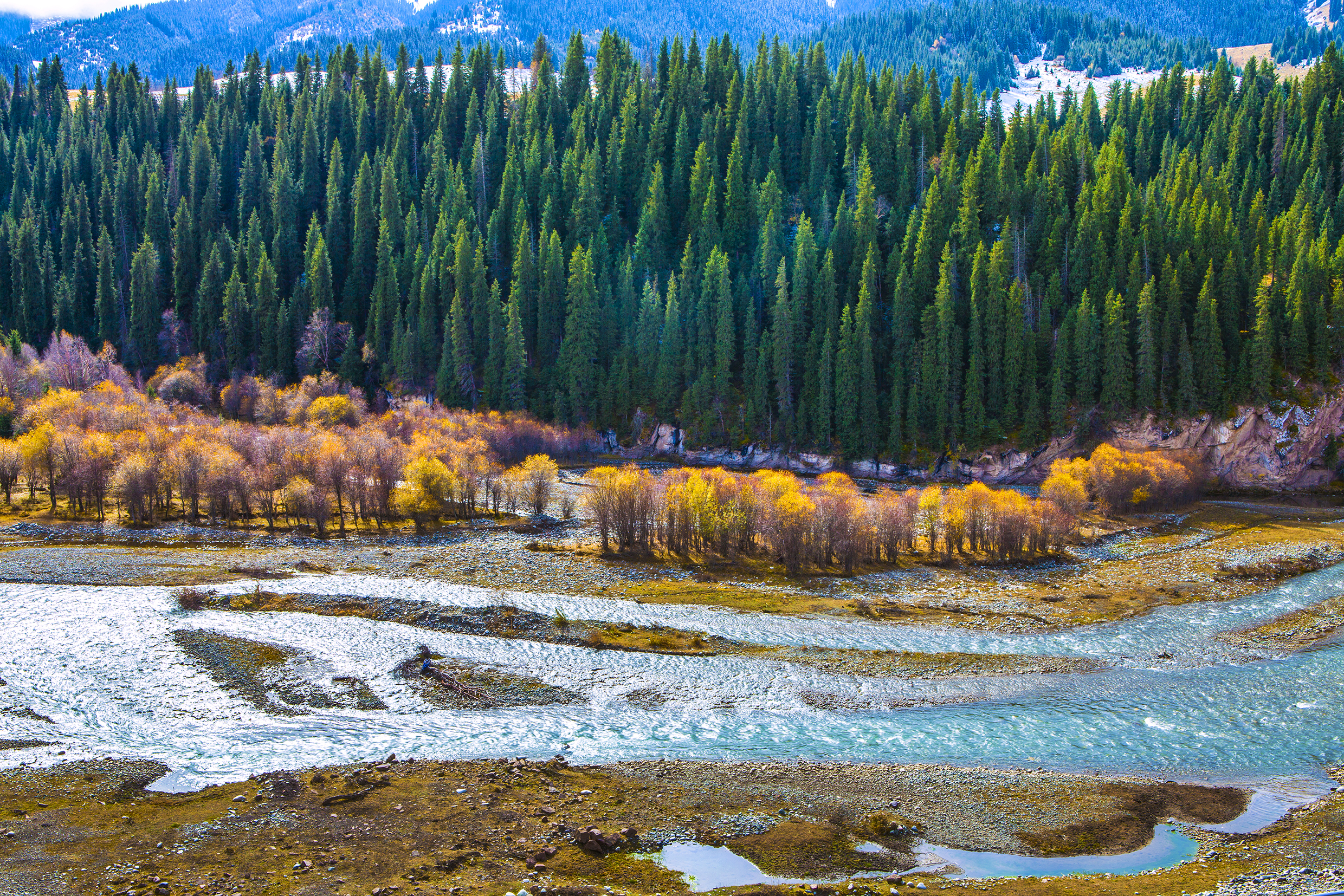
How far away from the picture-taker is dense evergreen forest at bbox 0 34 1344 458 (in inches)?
4161

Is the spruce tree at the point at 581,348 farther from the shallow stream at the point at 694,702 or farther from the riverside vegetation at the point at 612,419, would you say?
the shallow stream at the point at 694,702

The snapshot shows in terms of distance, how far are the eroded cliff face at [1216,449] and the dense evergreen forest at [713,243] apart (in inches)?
102

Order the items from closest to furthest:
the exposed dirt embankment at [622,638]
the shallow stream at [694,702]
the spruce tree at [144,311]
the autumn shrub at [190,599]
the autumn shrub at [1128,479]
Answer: the shallow stream at [694,702] → the exposed dirt embankment at [622,638] → the autumn shrub at [190,599] → the autumn shrub at [1128,479] → the spruce tree at [144,311]

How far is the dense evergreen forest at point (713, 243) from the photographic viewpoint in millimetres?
105688

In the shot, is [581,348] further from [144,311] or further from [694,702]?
[694,702]

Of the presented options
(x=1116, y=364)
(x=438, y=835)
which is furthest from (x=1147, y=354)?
(x=438, y=835)

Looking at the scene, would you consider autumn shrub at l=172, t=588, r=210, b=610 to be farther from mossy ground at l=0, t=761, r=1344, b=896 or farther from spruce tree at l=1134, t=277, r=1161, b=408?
spruce tree at l=1134, t=277, r=1161, b=408

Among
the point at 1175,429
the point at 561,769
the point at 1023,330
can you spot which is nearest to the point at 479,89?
the point at 1023,330

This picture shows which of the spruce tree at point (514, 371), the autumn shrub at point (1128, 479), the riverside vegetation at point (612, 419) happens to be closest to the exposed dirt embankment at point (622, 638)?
the riverside vegetation at point (612, 419)

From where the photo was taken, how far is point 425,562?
64750 millimetres

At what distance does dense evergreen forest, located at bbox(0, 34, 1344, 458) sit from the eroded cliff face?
258 centimetres

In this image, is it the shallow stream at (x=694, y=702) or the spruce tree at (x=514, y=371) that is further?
the spruce tree at (x=514, y=371)

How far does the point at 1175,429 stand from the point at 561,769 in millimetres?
88274

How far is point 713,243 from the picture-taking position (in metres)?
130
